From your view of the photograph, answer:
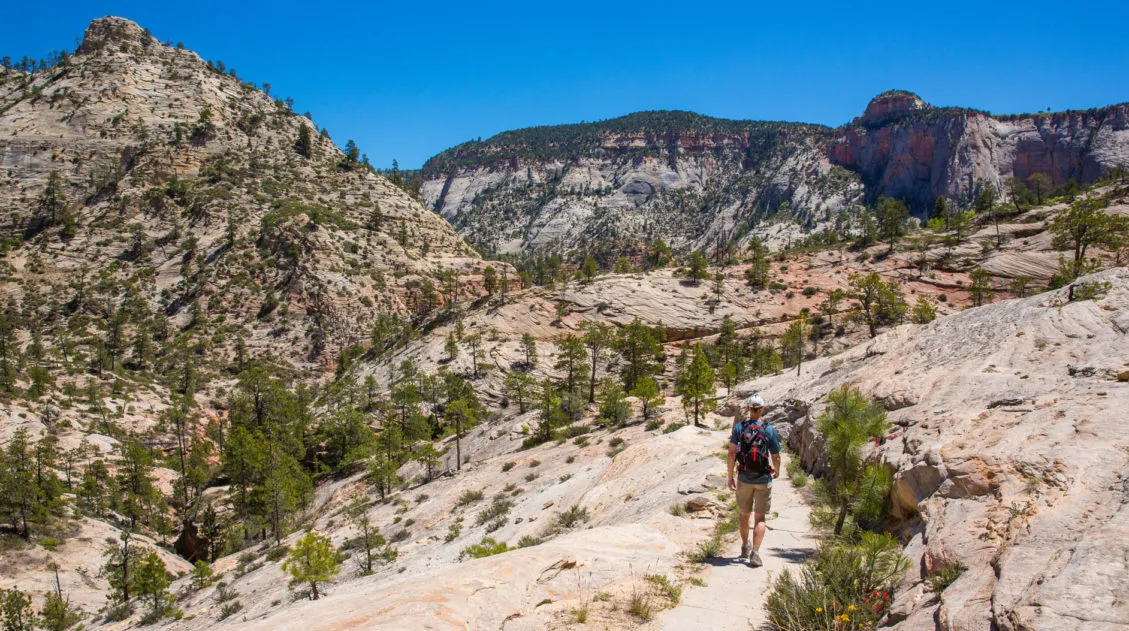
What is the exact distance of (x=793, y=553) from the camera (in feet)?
30.6

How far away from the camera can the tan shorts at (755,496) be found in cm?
884

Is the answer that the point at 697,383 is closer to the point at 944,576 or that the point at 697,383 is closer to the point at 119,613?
the point at 944,576

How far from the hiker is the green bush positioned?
1368 mm

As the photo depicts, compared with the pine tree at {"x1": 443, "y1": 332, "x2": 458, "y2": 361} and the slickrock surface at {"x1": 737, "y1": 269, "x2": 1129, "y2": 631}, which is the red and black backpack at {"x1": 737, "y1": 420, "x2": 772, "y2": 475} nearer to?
the slickrock surface at {"x1": 737, "y1": 269, "x2": 1129, "y2": 631}

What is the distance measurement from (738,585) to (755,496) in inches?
58.7

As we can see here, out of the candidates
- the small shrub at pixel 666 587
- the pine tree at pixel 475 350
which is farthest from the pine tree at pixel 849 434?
the pine tree at pixel 475 350

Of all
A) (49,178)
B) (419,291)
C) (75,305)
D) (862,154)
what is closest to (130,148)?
(49,178)

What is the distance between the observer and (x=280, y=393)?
177ft

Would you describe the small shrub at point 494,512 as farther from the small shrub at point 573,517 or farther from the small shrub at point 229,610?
the small shrub at point 229,610

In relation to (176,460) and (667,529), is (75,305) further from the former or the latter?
(667,529)

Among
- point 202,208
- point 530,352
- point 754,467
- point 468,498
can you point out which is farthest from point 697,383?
point 202,208

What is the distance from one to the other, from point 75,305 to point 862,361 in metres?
95.0

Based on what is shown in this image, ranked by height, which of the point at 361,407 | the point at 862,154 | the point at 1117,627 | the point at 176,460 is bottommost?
the point at 176,460

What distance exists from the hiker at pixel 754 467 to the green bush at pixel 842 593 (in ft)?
4.49
